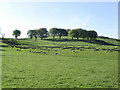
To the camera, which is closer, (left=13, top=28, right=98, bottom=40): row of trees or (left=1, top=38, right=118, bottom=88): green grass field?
(left=1, top=38, right=118, bottom=88): green grass field

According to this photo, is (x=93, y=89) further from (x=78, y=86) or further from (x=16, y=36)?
(x=16, y=36)

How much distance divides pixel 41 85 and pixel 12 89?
3.20 meters

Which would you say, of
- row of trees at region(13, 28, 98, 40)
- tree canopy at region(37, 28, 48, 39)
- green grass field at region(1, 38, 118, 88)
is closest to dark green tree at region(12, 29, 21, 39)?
row of trees at region(13, 28, 98, 40)

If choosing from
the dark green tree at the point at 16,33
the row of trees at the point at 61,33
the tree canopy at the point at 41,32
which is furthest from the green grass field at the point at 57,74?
the dark green tree at the point at 16,33

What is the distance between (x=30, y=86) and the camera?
1388 cm

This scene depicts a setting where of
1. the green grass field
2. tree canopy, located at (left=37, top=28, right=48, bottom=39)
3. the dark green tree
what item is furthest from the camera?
the dark green tree

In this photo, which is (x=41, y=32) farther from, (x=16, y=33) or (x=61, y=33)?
(x=16, y=33)

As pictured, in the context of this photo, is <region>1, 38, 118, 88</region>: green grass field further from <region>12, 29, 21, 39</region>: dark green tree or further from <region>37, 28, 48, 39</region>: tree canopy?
<region>12, 29, 21, 39</region>: dark green tree

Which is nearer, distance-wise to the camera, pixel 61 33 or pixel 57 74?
pixel 57 74

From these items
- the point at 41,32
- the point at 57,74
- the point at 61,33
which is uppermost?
the point at 41,32

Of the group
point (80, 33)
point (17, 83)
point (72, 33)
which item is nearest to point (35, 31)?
point (72, 33)

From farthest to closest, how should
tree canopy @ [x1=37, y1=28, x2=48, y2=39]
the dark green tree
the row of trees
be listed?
the dark green tree → tree canopy @ [x1=37, y1=28, x2=48, y2=39] → the row of trees

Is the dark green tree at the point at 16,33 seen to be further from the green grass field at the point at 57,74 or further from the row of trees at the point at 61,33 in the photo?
the green grass field at the point at 57,74

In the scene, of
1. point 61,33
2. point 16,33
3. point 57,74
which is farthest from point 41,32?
point 57,74
